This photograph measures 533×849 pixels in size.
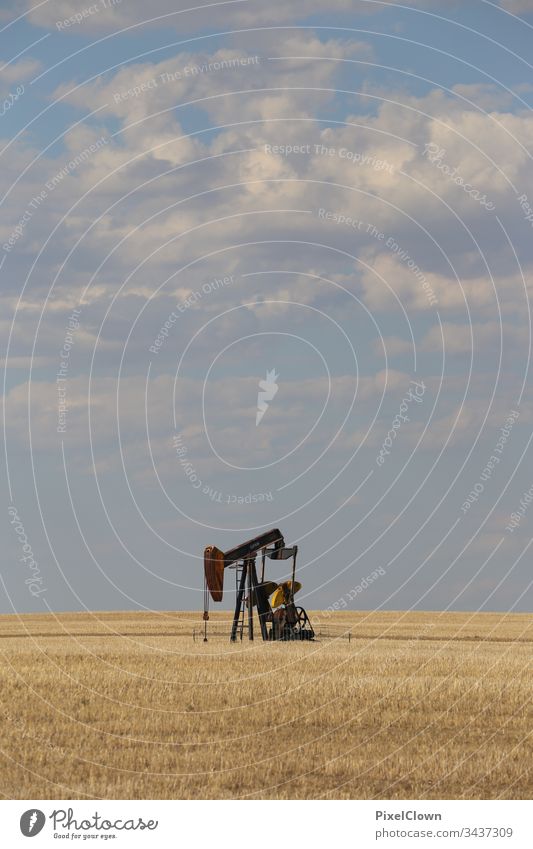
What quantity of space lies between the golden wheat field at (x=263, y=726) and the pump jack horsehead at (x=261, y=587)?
13338mm

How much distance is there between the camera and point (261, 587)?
56.0 metres

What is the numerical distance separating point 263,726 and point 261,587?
29484 mm

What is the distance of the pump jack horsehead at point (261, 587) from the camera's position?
54719mm

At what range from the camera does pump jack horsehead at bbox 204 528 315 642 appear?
54719 mm

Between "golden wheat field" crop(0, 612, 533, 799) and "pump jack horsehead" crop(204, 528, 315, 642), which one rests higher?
"pump jack horsehead" crop(204, 528, 315, 642)

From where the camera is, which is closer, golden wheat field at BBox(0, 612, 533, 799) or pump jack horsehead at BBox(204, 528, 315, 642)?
golden wheat field at BBox(0, 612, 533, 799)

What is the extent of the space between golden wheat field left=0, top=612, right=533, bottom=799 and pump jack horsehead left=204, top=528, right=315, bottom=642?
43.8 feet

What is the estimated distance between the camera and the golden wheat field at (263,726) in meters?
20.8

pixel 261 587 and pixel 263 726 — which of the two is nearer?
pixel 263 726

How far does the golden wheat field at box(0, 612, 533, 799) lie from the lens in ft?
68.2

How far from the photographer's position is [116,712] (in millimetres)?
27469

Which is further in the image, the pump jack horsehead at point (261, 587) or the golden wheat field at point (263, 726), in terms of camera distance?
the pump jack horsehead at point (261, 587)

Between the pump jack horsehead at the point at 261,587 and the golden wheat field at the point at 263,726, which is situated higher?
the pump jack horsehead at the point at 261,587
